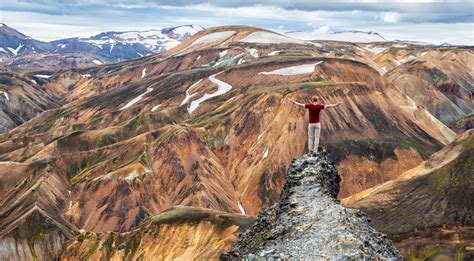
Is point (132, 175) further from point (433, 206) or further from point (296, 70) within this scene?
point (296, 70)

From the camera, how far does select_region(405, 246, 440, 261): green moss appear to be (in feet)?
229

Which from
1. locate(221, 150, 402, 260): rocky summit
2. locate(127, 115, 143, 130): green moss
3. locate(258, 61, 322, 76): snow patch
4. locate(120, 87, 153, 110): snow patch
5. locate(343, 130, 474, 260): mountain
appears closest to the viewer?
locate(221, 150, 402, 260): rocky summit

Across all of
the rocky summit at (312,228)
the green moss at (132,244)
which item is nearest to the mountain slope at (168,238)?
the green moss at (132,244)

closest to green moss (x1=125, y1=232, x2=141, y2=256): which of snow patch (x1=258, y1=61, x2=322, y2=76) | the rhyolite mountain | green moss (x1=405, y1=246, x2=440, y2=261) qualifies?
the rhyolite mountain

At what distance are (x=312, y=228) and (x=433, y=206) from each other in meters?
69.1

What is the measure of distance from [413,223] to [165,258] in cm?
3768

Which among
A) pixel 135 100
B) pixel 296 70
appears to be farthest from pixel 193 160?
pixel 135 100

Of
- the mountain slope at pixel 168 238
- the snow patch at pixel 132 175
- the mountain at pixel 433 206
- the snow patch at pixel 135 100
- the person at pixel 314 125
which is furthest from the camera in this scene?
the snow patch at pixel 135 100

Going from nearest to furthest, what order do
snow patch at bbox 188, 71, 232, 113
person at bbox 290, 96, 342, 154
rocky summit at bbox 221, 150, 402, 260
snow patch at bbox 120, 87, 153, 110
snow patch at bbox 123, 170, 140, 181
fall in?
rocky summit at bbox 221, 150, 402, 260
person at bbox 290, 96, 342, 154
snow patch at bbox 123, 170, 140, 181
snow patch at bbox 188, 71, 232, 113
snow patch at bbox 120, 87, 153, 110

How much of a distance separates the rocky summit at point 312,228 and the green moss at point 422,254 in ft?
184

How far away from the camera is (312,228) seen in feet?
50.3

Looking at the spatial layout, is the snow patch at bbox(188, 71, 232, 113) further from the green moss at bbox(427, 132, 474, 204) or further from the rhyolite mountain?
the green moss at bbox(427, 132, 474, 204)

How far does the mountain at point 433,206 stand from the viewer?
7088 cm

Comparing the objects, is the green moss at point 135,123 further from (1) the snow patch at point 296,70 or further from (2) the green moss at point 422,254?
(2) the green moss at point 422,254
